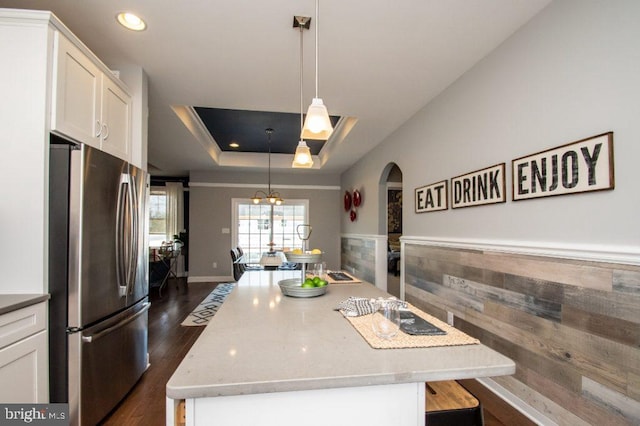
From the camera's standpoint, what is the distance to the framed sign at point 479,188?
2.23 metres

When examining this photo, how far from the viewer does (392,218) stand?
7.50 meters

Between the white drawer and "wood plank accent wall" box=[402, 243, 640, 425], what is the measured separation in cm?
274

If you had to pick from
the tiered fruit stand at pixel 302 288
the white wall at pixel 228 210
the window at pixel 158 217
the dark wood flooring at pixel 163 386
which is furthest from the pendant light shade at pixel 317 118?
the window at pixel 158 217

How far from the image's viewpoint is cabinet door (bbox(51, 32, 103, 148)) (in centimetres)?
167

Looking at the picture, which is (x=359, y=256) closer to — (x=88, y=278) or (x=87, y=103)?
(x=88, y=278)

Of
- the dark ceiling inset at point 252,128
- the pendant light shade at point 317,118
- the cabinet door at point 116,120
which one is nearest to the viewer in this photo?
the pendant light shade at point 317,118

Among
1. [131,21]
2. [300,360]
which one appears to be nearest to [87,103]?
[131,21]

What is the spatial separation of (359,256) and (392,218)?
2138 mm

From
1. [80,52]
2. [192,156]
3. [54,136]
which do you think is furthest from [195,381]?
[192,156]

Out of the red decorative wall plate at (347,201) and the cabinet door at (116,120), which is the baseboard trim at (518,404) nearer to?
the cabinet door at (116,120)

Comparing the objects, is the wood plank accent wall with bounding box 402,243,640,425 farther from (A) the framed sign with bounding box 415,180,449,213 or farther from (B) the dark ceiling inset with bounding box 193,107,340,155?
(B) the dark ceiling inset with bounding box 193,107,340,155

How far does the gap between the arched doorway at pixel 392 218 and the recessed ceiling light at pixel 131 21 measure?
3.30 meters

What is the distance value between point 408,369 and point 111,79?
2.61m

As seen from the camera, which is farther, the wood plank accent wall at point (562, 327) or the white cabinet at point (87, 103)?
the white cabinet at point (87, 103)
